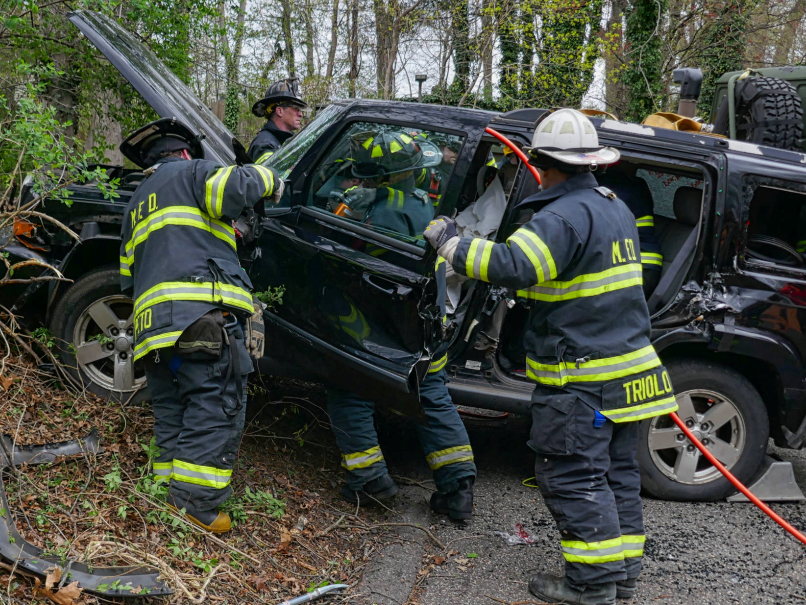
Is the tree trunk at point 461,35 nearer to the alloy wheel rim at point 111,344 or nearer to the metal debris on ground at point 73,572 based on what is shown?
the alloy wheel rim at point 111,344

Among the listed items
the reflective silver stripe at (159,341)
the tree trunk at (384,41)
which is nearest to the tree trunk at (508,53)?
the tree trunk at (384,41)

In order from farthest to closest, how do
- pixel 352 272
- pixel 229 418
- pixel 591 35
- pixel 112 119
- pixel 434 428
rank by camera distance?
pixel 591 35, pixel 112 119, pixel 434 428, pixel 352 272, pixel 229 418

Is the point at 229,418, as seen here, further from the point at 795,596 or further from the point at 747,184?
the point at 747,184

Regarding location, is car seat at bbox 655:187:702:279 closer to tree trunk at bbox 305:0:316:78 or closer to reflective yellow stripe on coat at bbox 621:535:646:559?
reflective yellow stripe on coat at bbox 621:535:646:559

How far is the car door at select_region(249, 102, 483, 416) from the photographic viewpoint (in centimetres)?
Answer: 347

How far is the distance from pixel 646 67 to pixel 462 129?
1087 cm

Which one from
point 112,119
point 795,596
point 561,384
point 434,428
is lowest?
point 795,596

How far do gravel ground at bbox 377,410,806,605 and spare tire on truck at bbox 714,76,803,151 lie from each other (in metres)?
2.24

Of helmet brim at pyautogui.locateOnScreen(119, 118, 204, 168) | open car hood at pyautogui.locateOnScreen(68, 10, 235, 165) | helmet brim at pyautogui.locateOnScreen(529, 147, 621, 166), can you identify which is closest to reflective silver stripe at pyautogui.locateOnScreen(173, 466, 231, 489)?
helmet brim at pyautogui.locateOnScreen(119, 118, 204, 168)

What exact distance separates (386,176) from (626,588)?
2358 mm

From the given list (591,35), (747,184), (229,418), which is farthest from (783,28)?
(229,418)

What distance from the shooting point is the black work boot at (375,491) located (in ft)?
12.2

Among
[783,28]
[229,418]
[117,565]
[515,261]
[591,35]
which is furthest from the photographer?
[783,28]

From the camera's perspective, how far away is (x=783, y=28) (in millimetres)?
15977
